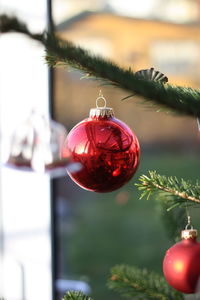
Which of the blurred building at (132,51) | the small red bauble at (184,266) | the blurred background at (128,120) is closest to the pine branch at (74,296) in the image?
the small red bauble at (184,266)

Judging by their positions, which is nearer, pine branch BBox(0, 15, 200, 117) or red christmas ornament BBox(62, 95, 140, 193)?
pine branch BBox(0, 15, 200, 117)

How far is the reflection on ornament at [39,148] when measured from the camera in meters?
0.66

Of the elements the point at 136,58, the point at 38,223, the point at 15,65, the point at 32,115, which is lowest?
the point at 38,223

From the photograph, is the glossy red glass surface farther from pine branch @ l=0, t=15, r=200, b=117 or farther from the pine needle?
pine branch @ l=0, t=15, r=200, b=117

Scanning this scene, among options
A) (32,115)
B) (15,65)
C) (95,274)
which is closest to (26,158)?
Answer: (32,115)

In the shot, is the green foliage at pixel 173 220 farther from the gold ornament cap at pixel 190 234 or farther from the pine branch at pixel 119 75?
the pine branch at pixel 119 75

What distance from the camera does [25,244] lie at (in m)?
1.71

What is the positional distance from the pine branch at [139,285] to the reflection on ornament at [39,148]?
19 cm

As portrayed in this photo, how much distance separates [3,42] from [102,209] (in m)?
3.93

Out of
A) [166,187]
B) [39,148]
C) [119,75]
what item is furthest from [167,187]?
[119,75]

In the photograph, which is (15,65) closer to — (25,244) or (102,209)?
(25,244)

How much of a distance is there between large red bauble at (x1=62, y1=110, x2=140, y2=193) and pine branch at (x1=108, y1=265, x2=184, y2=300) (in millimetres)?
158

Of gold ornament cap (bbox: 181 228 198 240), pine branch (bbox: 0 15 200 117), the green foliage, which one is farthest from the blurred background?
pine branch (bbox: 0 15 200 117)

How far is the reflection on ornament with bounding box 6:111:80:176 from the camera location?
655 millimetres
